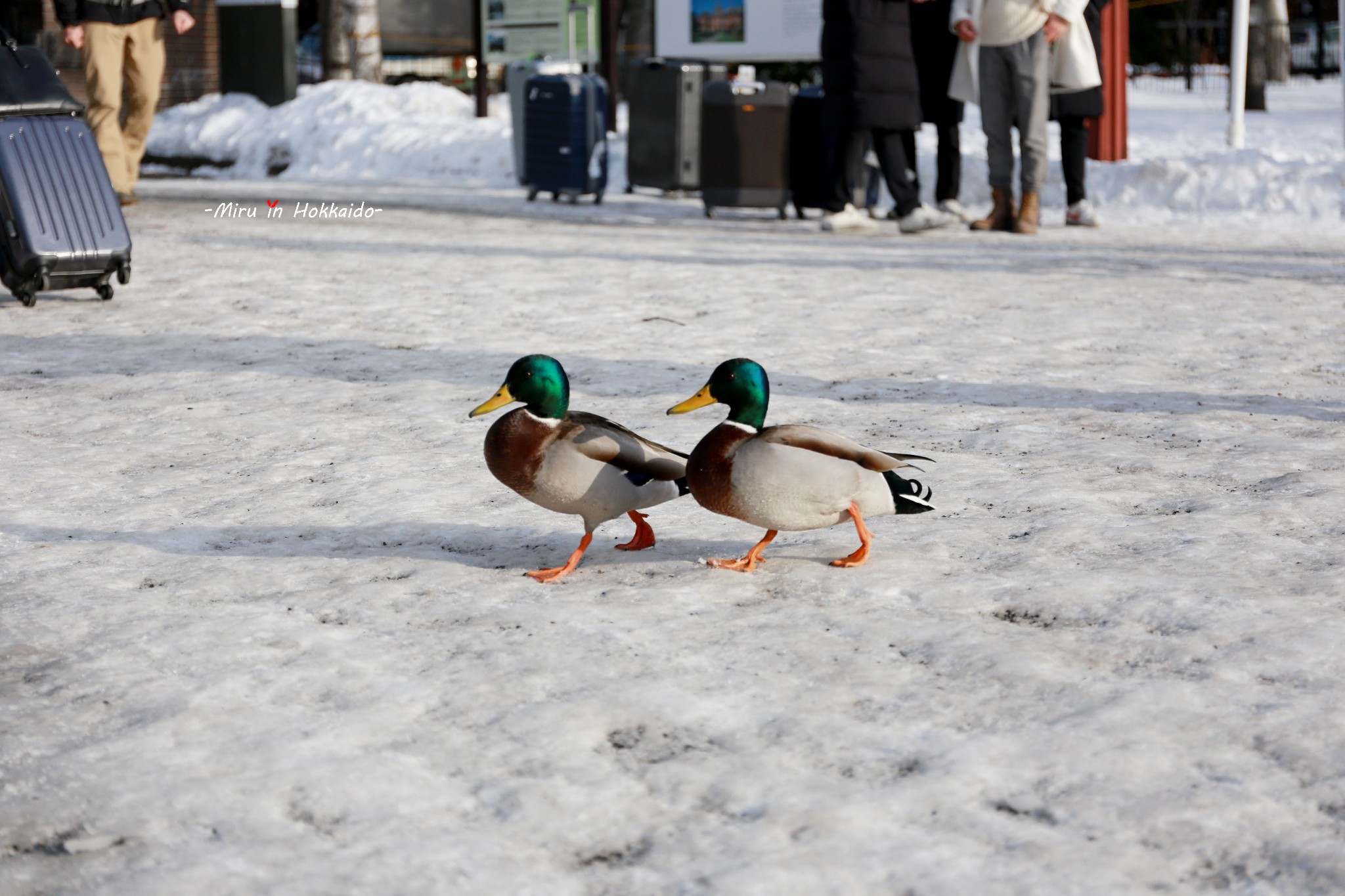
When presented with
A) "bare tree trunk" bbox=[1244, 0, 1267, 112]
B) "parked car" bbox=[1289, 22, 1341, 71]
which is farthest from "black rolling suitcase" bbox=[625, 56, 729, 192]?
"parked car" bbox=[1289, 22, 1341, 71]

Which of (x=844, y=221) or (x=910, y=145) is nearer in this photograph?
(x=844, y=221)

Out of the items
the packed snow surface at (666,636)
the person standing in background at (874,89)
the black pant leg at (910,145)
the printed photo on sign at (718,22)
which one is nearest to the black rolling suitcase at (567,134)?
the printed photo on sign at (718,22)

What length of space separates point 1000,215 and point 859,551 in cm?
768

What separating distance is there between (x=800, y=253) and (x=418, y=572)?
6466 mm

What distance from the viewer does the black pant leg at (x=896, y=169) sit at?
33.7ft

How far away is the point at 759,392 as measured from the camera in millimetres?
3250

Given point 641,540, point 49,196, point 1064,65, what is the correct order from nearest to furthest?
point 641,540, point 49,196, point 1064,65

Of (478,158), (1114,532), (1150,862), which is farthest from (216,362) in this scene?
(478,158)

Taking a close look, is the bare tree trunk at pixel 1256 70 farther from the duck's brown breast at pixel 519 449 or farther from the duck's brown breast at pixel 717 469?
the duck's brown breast at pixel 519 449

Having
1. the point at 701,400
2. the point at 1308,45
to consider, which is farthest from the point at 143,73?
the point at 1308,45

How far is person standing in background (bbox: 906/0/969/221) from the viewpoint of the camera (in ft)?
36.4

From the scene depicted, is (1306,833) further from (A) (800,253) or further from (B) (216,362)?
(A) (800,253)

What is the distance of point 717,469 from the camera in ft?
10.4

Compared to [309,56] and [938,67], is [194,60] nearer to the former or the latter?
[309,56]
